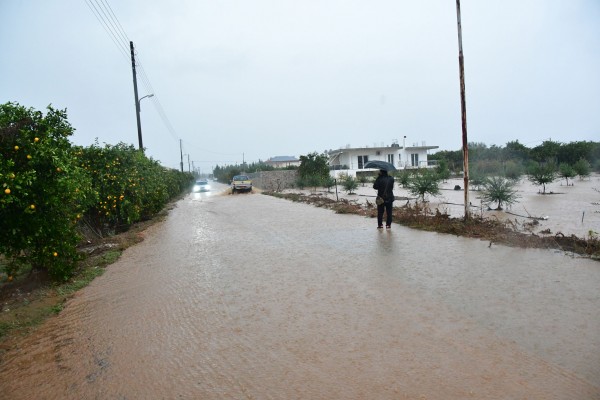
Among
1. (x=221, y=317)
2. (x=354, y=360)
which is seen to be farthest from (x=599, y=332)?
(x=221, y=317)

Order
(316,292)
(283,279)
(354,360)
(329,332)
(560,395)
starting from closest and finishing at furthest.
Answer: (560,395) → (354,360) → (329,332) → (316,292) → (283,279)

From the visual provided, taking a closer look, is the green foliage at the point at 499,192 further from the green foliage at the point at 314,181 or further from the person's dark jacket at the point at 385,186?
the green foliage at the point at 314,181

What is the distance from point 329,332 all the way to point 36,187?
493 cm

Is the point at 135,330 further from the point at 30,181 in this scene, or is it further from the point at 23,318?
the point at 30,181

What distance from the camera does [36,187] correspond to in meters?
6.14

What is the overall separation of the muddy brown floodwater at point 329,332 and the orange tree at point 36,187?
0.97 meters

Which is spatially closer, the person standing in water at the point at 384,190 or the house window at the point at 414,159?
the person standing in water at the point at 384,190

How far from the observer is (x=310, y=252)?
8.95 m

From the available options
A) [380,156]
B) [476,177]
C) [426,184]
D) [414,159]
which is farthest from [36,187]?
[414,159]

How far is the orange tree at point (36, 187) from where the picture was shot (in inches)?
229

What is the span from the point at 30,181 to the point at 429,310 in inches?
222

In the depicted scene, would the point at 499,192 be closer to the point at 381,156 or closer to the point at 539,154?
the point at 539,154

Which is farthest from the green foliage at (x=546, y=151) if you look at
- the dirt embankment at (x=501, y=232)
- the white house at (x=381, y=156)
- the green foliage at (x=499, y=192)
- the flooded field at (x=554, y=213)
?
the dirt embankment at (x=501, y=232)

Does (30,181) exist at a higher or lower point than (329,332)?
higher
